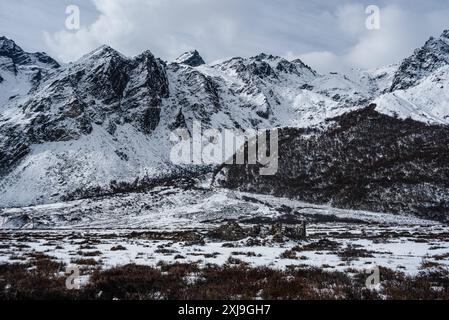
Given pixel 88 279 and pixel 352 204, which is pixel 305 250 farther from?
pixel 352 204

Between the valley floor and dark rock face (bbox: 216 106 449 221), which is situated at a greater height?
dark rock face (bbox: 216 106 449 221)

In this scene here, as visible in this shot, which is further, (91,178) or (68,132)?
(68,132)

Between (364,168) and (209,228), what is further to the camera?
(364,168)

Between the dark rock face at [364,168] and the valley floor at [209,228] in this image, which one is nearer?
the valley floor at [209,228]

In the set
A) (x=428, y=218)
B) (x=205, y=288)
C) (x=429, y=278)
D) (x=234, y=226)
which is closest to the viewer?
(x=205, y=288)

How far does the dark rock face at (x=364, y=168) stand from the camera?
390 feet

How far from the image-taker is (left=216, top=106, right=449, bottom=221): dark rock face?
390 feet

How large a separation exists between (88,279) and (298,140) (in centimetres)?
15625

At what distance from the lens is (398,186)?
4830 inches

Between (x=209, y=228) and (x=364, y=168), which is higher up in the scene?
(x=364, y=168)

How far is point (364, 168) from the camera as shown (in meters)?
141

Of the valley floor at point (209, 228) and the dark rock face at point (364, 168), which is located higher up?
the dark rock face at point (364, 168)

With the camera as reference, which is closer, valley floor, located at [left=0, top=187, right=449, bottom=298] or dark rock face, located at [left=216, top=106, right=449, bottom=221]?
valley floor, located at [left=0, top=187, right=449, bottom=298]
